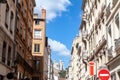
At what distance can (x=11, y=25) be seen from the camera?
108 ft

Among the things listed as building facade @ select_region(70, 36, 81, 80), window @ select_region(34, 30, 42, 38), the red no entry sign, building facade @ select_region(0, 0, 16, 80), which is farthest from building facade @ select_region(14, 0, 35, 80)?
window @ select_region(34, 30, 42, 38)

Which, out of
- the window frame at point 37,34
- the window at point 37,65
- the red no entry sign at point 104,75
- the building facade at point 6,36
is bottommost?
the red no entry sign at point 104,75

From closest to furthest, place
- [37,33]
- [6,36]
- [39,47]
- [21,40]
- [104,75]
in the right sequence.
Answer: [104,75], [6,36], [21,40], [39,47], [37,33]

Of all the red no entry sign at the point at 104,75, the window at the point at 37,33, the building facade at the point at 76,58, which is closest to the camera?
the red no entry sign at the point at 104,75

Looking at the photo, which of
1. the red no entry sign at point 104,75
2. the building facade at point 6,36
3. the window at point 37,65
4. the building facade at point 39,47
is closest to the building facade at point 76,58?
the building facade at point 39,47

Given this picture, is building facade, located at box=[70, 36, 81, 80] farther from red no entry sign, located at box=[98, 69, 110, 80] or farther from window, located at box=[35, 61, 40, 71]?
red no entry sign, located at box=[98, 69, 110, 80]

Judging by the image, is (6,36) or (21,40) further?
(21,40)

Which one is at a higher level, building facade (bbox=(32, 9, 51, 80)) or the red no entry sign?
building facade (bbox=(32, 9, 51, 80))

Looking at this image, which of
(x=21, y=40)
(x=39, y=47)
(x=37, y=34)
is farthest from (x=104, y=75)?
(x=37, y=34)

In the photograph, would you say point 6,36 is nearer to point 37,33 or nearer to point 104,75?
point 104,75

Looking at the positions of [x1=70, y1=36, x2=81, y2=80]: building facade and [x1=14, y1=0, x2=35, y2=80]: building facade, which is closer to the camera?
[x1=14, y1=0, x2=35, y2=80]: building facade

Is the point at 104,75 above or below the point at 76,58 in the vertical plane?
below

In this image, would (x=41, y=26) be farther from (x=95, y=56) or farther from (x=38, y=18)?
(x=95, y=56)

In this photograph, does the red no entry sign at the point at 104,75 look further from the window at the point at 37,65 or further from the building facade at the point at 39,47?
the window at the point at 37,65
